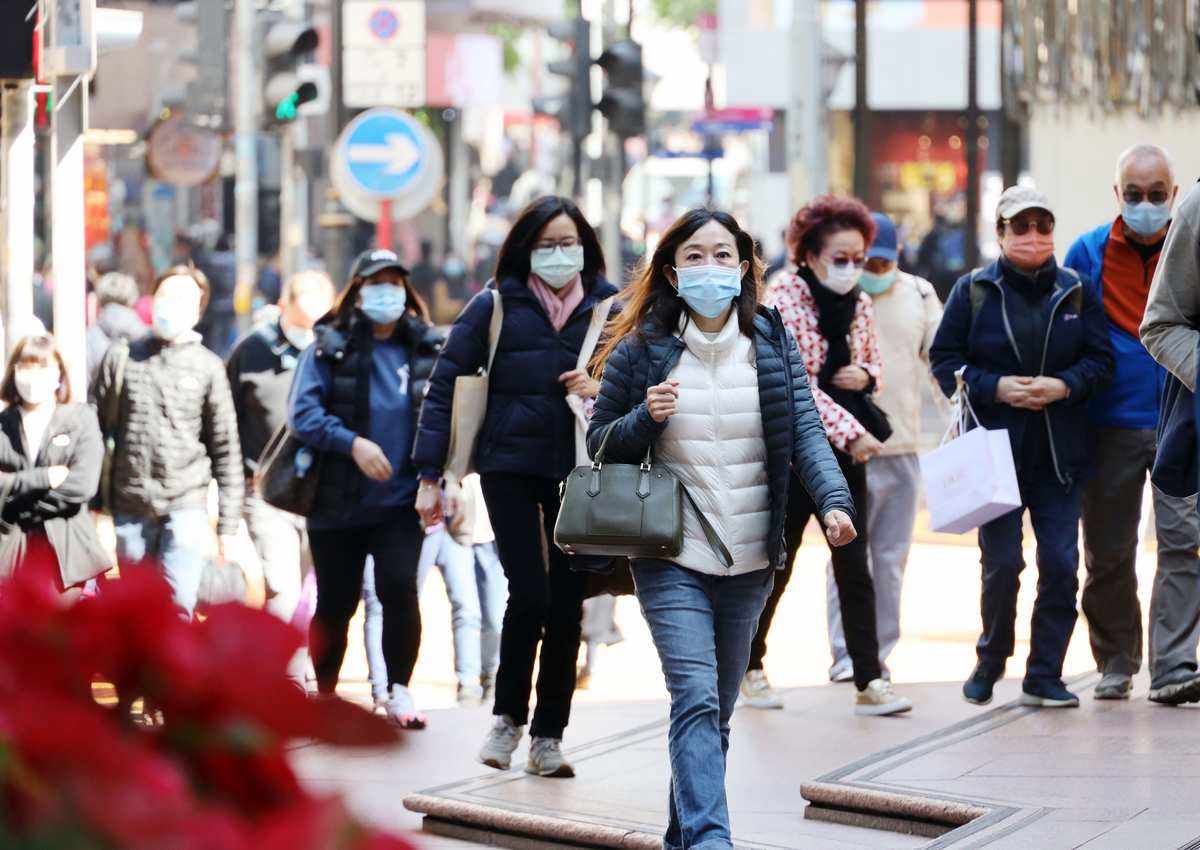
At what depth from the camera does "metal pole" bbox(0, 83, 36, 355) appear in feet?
31.9

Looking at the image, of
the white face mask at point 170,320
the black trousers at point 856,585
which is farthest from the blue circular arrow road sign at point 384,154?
the black trousers at point 856,585

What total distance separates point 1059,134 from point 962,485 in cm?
898

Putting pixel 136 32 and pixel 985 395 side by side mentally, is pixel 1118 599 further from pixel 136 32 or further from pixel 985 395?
pixel 136 32

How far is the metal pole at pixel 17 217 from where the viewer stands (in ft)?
31.9

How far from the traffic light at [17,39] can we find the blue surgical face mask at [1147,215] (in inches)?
193

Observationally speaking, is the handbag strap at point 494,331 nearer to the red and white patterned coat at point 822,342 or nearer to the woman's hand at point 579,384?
the woman's hand at point 579,384

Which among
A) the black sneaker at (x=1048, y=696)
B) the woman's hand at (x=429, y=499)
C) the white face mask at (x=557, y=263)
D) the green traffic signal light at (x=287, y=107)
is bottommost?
the black sneaker at (x=1048, y=696)

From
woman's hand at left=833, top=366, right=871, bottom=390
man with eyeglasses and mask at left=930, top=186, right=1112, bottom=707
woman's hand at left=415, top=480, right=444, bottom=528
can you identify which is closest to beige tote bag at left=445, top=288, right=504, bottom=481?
woman's hand at left=415, top=480, right=444, bottom=528

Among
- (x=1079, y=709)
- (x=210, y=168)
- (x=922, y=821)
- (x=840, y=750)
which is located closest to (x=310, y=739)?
(x=922, y=821)

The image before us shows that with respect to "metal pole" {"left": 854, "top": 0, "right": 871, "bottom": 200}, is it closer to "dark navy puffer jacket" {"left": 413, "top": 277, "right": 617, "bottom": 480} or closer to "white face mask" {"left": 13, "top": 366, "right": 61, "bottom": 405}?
"white face mask" {"left": 13, "top": 366, "right": 61, "bottom": 405}

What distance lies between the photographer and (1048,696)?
303 inches

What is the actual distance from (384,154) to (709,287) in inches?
427

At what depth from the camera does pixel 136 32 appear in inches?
466

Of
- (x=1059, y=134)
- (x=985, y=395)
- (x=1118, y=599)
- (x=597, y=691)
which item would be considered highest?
(x=1059, y=134)
